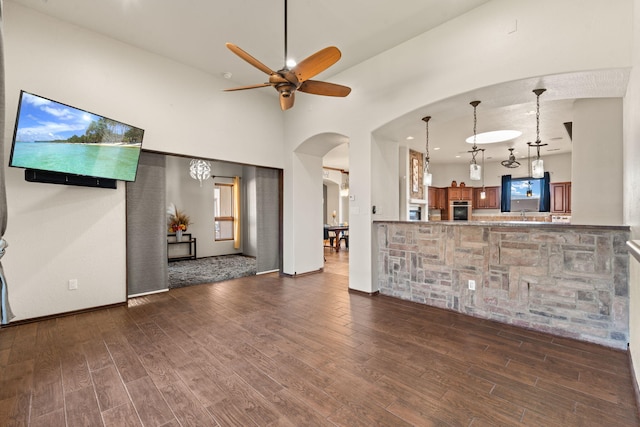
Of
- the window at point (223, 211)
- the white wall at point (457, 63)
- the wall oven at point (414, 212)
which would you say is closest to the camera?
the white wall at point (457, 63)

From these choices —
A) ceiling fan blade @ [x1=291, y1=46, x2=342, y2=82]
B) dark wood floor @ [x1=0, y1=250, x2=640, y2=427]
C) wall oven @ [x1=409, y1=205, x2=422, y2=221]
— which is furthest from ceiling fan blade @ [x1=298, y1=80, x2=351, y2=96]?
wall oven @ [x1=409, y1=205, x2=422, y2=221]

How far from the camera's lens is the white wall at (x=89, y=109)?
3.19 meters

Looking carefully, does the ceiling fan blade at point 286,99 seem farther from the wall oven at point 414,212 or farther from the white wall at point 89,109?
the wall oven at point 414,212

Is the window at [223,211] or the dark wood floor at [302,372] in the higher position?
the window at [223,211]

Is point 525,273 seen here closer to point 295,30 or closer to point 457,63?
point 457,63

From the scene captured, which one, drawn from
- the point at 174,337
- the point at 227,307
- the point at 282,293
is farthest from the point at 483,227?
the point at 174,337

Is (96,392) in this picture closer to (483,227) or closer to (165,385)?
(165,385)

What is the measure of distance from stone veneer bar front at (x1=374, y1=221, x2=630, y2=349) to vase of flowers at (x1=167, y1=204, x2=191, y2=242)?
220 inches

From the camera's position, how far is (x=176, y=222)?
7.25 meters

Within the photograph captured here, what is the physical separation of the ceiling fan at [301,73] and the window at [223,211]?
5781mm

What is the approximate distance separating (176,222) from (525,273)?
723 centimetres

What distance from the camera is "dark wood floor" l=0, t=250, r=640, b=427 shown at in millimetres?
1793

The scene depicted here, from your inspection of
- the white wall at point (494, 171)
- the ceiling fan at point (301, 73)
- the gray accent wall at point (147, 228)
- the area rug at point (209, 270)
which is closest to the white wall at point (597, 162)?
the ceiling fan at point (301, 73)

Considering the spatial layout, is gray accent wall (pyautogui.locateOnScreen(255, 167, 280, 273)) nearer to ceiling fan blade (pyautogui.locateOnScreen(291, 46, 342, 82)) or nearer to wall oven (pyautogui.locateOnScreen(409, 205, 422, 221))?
ceiling fan blade (pyautogui.locateOnScreen(291, 46, 342, 82))
